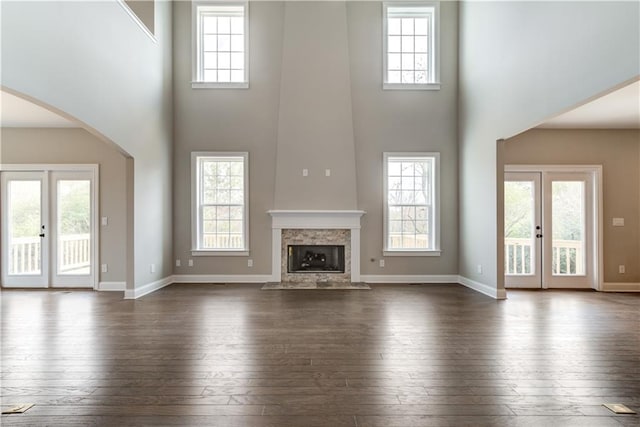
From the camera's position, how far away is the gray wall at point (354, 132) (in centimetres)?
709

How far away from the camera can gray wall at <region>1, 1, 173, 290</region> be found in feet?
11.3

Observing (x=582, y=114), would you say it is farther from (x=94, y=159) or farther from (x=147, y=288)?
(x=94, y=159)

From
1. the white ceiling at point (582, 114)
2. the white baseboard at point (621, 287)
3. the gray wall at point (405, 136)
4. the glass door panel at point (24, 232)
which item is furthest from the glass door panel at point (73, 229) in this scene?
the white baseboard at point (621, 287)

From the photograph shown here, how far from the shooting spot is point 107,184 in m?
6.51

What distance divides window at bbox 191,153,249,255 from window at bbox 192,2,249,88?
156 cm

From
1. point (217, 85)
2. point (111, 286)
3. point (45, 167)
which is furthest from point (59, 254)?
point (217, 85)

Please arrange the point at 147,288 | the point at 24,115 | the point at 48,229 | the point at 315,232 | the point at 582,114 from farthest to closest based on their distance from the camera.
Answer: the point at 315,232 < the point at 48,229 < the point at 147,288 < the point at 24,115 < the point at 582,114

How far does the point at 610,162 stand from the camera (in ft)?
21.7

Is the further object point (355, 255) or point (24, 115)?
point (355, 255)

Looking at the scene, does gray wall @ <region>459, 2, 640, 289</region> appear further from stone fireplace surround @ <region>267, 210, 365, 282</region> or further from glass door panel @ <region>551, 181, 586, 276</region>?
stone fireplace surround @ <region>267, 210, 365, 282</region>

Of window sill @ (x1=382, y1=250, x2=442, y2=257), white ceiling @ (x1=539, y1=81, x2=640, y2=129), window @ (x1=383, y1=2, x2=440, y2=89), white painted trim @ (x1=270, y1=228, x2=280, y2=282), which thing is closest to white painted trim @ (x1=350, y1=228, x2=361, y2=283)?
window sill @ (x1=382, y1=250, x2=442, y2=257)

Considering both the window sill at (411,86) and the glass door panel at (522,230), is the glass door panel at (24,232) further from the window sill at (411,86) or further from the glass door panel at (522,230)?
Answer: the glass door panel at (522,230)

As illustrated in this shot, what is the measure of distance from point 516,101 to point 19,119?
7.51 m

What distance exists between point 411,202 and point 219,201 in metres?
3.70
